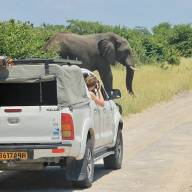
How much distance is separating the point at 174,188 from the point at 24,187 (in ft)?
7.53

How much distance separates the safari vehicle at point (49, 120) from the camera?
11.1 m

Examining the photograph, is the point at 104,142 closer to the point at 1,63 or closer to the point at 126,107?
the point at 1,63

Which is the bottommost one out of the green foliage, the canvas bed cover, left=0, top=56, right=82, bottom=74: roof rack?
the green foliage

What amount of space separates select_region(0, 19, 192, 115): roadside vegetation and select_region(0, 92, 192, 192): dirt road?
386 centimetres

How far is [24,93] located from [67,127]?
74.5 inches

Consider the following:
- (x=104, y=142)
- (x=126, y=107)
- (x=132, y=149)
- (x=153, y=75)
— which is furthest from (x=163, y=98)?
(x=104, y=142)

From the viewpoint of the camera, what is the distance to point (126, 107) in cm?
2702

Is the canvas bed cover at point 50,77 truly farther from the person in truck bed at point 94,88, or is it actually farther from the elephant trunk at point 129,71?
the elephant trunk at point 129,71

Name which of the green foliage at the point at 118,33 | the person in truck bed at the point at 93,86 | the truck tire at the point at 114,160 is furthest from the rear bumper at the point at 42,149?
the green foliage at the point at 118,33

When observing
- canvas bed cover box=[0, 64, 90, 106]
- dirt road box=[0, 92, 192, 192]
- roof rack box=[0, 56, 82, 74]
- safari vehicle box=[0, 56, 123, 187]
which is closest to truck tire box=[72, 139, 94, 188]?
safari vehicle box=[0, 56, 123, 187]

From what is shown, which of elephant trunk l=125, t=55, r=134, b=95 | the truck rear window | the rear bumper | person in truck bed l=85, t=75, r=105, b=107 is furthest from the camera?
elephant trunk l=125, t=55, r=134, b=95

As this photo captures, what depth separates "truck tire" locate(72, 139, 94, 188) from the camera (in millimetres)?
11750

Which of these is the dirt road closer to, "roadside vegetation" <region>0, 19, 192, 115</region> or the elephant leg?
"roadside vegetation" <region>0, 19, 192, 115</region>

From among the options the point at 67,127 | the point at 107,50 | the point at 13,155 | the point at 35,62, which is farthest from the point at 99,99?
the point at 107,50
